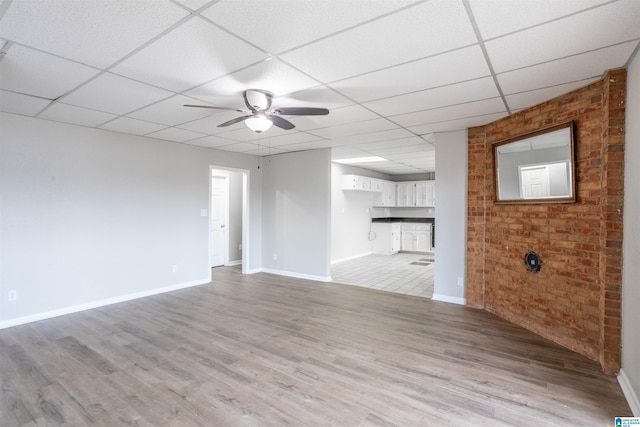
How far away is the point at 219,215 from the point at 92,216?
321 centimetres

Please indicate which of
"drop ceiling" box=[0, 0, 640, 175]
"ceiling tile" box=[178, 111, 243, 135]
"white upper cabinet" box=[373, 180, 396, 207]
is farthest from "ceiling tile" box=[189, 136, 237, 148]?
"white upper cabinet" box=[373, 180, 396, 207]

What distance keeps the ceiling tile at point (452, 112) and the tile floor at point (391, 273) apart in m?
2.64

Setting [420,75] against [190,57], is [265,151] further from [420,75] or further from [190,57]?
[420,75]

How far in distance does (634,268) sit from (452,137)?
2.66 meters

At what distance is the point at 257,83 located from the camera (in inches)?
107

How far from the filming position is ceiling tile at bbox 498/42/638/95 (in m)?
2.15

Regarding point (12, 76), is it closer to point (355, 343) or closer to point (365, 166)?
point (355, 343)

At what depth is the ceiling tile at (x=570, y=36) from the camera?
1714 mm

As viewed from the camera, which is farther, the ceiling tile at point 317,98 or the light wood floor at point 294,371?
the ceiling tile at point 317,98

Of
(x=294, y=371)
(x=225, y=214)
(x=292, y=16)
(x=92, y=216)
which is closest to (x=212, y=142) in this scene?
(x=92, y=216)

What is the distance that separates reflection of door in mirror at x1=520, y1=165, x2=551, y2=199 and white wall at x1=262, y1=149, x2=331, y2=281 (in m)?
3.11

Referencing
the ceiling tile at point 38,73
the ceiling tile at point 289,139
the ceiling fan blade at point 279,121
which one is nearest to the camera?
the ceiling tile at point 38,73

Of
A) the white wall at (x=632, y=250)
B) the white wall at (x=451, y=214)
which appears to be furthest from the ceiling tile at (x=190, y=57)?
the white wall at (x=451, y=214)

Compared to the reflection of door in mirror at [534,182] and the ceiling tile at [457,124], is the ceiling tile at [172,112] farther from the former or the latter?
the reflection of door in mirror at [534,182]
